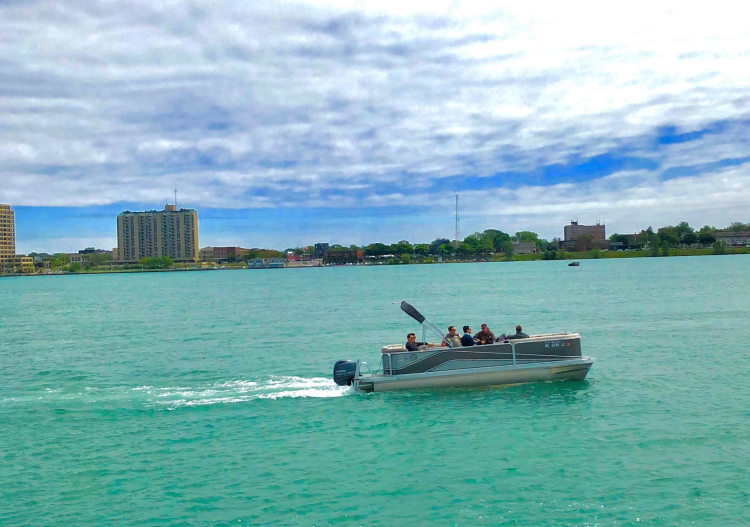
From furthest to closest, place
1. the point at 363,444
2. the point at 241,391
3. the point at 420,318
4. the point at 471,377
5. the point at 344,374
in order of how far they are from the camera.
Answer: the point at 241,391 < the point at 420,318 < the point at 344,374 < the point at 471,377 < the point at 363,444

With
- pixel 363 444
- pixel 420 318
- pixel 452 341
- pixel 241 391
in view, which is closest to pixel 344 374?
pixel 420 318

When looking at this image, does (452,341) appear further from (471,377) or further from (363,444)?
(363,444)

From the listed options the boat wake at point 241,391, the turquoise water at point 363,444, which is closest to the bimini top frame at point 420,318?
the turquoise water at point 363,444

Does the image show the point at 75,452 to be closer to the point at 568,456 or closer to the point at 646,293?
the point at 568,456

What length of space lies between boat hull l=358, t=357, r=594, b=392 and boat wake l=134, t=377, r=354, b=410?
111cm

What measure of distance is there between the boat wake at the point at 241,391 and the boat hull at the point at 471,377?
1112 mm

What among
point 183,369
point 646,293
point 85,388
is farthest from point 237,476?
point 646,293

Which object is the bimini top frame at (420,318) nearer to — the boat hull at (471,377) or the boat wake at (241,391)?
the boat hull at (471,377)

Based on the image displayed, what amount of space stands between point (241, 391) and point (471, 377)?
8.05 metres

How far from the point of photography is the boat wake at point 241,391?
21.4 metres

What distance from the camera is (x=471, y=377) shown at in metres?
21.0

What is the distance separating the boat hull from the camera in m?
20.9

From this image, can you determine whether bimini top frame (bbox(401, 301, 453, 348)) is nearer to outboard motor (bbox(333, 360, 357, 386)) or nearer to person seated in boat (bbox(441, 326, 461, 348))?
person seated in boat (bbox(441, 326, 461, 348))

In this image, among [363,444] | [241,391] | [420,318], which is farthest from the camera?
[241,391]
